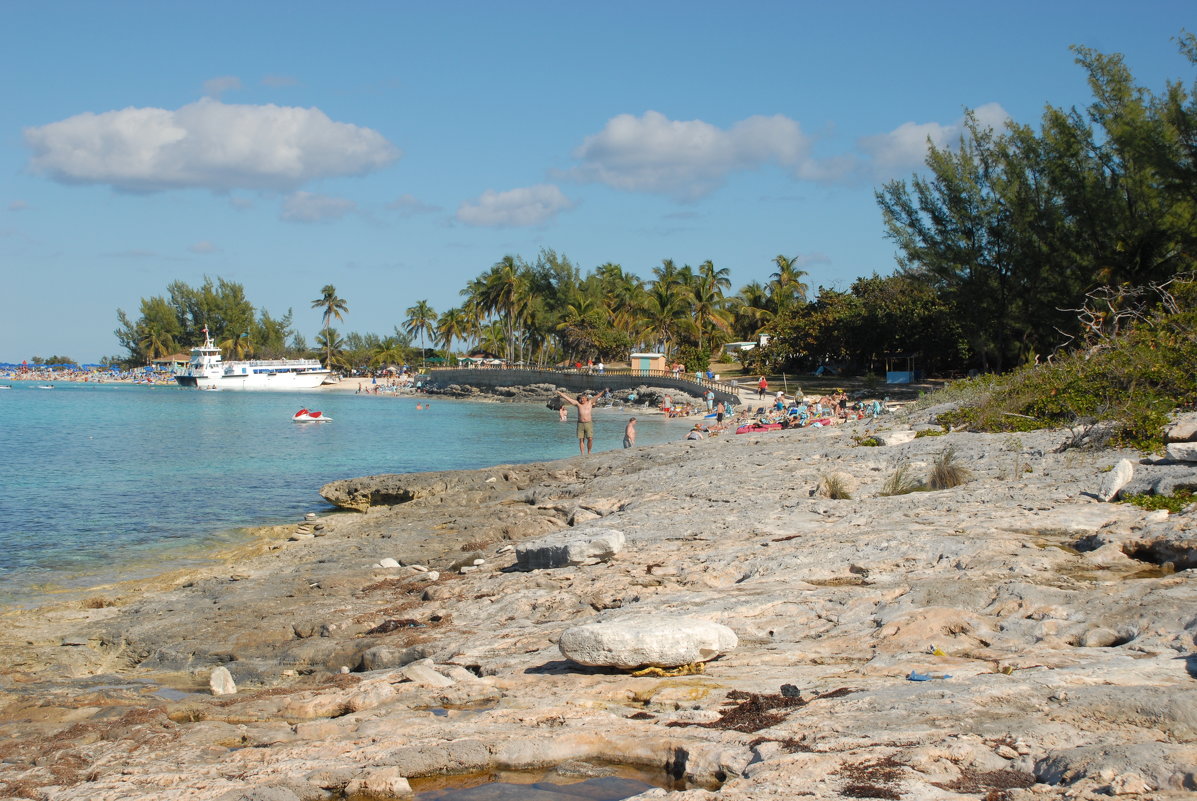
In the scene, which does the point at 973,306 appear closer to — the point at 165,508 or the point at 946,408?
the point at 946,408

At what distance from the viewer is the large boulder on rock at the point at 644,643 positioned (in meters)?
6.40

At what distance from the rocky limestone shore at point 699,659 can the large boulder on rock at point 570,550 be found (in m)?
0.03

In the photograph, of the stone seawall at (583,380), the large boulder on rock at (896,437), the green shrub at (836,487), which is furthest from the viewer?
the stone seawall at (583,380)

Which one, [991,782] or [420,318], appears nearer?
[991,782]

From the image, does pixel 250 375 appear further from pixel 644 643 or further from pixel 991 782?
pixel 991 782

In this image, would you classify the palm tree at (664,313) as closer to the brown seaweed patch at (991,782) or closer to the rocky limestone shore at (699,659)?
the rocky limestone shore at (699,659)

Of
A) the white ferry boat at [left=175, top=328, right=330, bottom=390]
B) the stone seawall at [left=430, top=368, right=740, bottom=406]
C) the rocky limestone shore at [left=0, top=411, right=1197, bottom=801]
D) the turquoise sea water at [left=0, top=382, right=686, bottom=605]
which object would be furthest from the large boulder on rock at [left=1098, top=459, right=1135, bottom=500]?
the white ferry boat at [left=175, top=328, right=330, bottom=390]

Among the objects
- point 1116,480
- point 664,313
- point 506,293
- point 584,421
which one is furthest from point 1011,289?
point 506,293

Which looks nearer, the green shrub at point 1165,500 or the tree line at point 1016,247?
the green shrub at point 1165,500

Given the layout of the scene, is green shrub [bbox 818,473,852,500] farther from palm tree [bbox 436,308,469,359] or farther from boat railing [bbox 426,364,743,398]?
palm tree [bbox 436,308,469,359]

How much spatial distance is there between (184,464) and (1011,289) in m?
33.3

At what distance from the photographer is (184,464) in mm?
30781

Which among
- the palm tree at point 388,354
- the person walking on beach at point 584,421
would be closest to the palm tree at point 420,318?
the palm tree at point 388,354

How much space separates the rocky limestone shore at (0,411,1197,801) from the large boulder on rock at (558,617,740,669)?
21 mm
